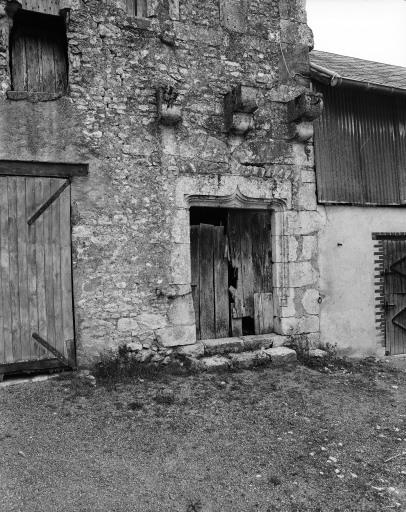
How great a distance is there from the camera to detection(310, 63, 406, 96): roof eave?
19.9 feet

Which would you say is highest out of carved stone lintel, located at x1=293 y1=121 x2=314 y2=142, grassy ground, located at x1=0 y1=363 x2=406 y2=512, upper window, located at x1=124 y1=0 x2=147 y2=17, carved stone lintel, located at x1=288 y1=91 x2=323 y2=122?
upper window, located at x1=124 y1=0 x2=147 y2=17

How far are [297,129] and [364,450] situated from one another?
13.4ft

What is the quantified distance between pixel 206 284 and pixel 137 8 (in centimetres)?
362

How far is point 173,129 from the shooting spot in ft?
18.3

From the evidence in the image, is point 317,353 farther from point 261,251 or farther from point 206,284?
point 206,284

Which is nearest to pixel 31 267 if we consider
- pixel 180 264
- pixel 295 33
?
pixel 180 264

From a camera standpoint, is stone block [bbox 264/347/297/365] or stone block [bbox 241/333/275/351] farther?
stone block [bbox 241/333/275/351]

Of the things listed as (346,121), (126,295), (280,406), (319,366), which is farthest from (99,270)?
(346,121)

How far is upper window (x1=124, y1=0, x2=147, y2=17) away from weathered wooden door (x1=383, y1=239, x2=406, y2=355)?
15.6 feet

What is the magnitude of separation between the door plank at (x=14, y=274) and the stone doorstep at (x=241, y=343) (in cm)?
224

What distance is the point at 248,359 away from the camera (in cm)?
569

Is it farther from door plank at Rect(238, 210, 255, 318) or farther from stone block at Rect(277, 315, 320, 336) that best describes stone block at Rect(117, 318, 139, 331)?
stone block at Rect(277, 315, 320, 336)

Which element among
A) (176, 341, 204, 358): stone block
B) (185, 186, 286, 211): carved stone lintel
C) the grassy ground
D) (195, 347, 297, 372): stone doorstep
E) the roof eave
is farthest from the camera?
the roof eave

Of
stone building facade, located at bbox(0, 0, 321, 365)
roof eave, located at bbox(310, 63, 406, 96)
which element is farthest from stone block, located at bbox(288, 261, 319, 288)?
roof eave, located at bbox(310, 63, 406, 96)
